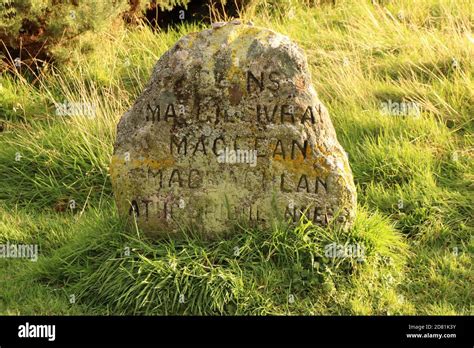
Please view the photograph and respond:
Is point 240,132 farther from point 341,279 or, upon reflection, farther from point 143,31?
point 143,31

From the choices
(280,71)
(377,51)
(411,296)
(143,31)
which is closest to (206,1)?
(143,31)

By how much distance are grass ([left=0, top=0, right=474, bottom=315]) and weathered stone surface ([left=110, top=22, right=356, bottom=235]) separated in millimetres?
186

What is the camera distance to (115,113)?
24.4 feet

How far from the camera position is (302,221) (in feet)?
18.3

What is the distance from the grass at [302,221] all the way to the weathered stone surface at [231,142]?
186 mm

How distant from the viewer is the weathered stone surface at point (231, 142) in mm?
5508

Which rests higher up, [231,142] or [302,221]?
Result: [231,142]

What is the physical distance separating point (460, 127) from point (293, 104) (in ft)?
7.23

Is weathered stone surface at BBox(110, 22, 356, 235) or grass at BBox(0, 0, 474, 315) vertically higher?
weathered stone surface at BBox(110, 22, 356, 235)

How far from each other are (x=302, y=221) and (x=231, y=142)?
686 millimetres

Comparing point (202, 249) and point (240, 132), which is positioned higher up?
point (240, 132)

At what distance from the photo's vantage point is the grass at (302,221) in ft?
17.9

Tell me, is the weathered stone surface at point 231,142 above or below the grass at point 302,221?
above

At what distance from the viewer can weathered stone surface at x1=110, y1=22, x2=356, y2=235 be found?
5508 millimetres
